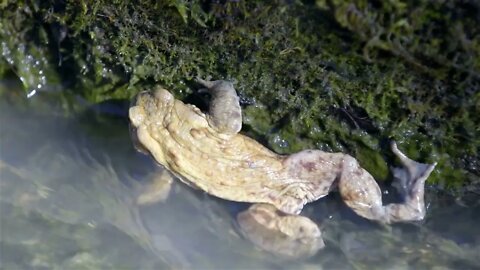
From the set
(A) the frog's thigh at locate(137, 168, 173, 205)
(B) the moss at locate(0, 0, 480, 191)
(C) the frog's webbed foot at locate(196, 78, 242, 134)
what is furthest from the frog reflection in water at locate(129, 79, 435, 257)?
(A) the frog's thigh at locate(137, 168, 173, 205)

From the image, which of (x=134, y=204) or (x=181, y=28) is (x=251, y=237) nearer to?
(x=134, y=204)

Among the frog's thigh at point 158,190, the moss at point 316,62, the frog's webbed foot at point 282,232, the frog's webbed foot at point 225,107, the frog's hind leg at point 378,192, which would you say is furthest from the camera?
the frog's thigh at point 158,190

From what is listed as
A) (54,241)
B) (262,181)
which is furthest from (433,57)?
(54,241)

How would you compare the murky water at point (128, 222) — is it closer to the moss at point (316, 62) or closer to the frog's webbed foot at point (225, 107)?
the moss at point (316, 62)

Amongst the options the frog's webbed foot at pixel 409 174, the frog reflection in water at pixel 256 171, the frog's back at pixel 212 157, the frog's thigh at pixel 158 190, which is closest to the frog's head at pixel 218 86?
the frog reflection in water at pixel 256 171

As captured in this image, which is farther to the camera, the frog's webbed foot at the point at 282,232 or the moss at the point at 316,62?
the frog's webbed foot at the point at 282,232

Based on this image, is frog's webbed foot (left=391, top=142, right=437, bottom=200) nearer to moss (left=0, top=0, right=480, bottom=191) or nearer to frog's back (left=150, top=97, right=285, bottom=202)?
moss (left=0, top=0, right=480, bottom=191)
